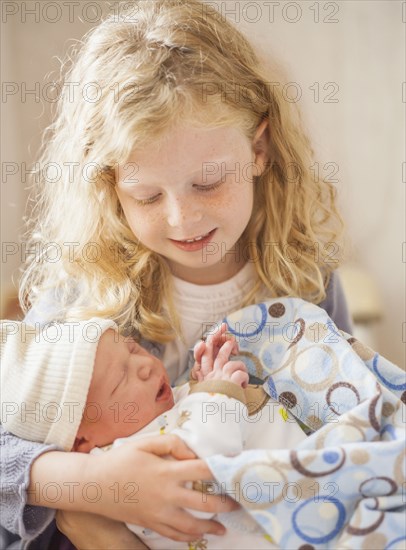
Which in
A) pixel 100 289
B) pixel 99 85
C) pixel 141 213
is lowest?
pixel 100 289

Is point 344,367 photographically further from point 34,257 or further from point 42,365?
point 34,257

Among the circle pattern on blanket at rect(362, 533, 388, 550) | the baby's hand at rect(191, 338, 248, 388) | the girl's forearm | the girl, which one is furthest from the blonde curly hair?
the circle pattern on blanket at rect(362, 533, 388, 550)

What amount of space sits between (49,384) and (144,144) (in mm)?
398

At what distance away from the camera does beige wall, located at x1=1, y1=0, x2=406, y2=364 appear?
190cm

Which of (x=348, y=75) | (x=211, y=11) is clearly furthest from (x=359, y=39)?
(x=211, y=11)

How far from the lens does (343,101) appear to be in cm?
201

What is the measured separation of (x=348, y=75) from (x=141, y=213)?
1009mm

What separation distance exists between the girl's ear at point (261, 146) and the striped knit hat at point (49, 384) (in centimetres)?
45

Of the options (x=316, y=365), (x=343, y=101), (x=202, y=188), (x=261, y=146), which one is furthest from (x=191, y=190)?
(x=343, y=101)

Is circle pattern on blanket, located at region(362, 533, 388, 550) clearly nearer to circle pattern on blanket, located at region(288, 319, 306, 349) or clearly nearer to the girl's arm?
the girl's arm

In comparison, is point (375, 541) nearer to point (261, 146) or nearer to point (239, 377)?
point (239, 377)

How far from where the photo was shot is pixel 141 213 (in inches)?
48.4

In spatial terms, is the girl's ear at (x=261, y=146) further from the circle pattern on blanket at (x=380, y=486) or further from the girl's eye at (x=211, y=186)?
the circle pattern on blanket at (x=380, y=486)

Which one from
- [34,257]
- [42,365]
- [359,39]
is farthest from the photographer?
[359,39]
